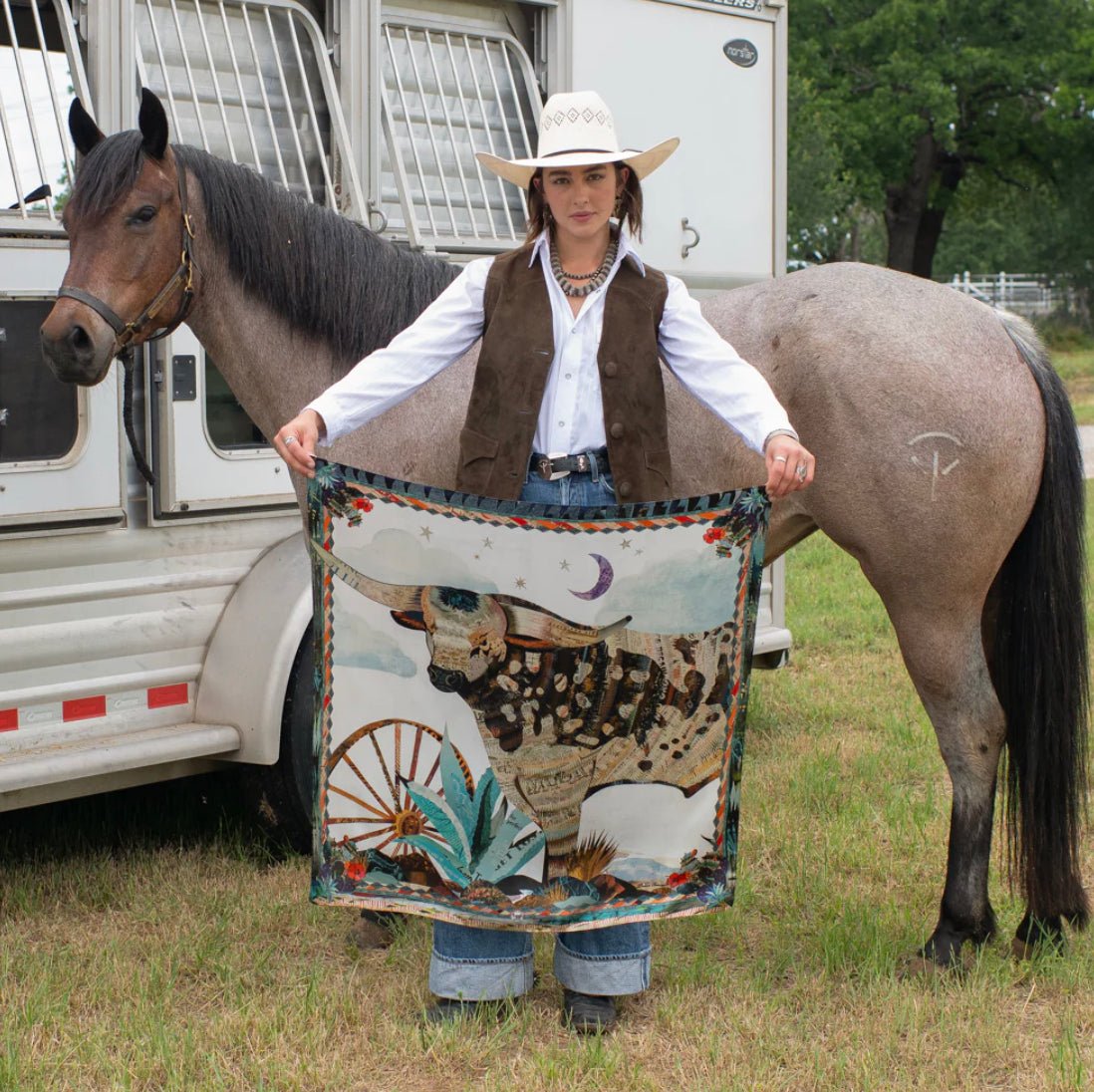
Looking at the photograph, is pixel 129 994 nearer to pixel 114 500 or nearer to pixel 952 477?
pixel 114 500

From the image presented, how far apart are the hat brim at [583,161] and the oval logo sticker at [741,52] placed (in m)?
2.29

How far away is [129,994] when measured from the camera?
3.30m

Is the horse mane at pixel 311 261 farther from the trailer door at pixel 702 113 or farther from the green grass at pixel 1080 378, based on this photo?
the green grass at pixel 1080 378

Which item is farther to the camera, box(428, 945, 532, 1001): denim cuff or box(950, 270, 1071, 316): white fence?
box(950, 270, 1071, 316): white fence

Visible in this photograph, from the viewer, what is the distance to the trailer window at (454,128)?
451cm

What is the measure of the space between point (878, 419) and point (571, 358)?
841 mm

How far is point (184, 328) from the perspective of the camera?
154 inches

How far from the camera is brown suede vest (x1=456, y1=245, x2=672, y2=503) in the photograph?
2.95 m

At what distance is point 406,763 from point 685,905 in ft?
2.26

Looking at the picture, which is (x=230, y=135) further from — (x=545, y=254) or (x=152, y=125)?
(x=545, y=254)

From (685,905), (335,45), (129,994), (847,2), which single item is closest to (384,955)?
(129,994)

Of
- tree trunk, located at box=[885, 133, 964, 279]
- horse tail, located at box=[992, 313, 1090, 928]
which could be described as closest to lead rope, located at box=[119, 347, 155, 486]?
horse tail, located at box=[992, 313, 1090, 928]

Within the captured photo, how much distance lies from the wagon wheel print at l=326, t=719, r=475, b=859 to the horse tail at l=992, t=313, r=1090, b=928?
1419 millimetres

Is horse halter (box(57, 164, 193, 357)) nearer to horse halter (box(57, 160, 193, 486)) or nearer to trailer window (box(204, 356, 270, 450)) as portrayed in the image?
horse halter (box(57, 160, 193, 486))
